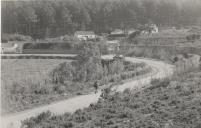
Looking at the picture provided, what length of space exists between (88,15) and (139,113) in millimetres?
90474

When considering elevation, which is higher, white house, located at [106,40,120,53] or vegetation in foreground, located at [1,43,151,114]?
white house, located at [106,40,120,53]

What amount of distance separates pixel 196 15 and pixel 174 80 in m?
80.0

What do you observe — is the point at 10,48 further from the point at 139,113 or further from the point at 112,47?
the point at 139,113

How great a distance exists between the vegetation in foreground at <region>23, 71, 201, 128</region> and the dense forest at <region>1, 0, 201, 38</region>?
8168cm

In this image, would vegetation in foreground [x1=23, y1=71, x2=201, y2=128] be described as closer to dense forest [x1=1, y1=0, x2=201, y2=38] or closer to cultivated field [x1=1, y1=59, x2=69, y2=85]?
cultivated field [x1=1, y1=59, x2=69, y2=85]

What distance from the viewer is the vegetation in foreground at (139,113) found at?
53.4ft

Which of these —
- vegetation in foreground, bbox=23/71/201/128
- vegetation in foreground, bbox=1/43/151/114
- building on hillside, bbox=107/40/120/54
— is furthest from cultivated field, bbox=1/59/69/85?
building on hillside, bbox=107/40/120/54

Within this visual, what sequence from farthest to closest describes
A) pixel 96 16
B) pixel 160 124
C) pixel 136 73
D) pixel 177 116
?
pixel 96 16, pixel 136 73, pixel 177 116, pixel 160 124

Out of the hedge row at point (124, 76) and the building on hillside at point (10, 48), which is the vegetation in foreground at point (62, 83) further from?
the building on hillside at point (10, 48)

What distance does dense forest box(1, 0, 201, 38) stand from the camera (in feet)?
337

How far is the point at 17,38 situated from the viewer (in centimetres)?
9525

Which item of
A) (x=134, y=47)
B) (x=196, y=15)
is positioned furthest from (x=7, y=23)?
(x=196, y=15)

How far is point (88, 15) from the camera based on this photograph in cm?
10681

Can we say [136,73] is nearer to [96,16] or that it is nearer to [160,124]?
[160,124]
